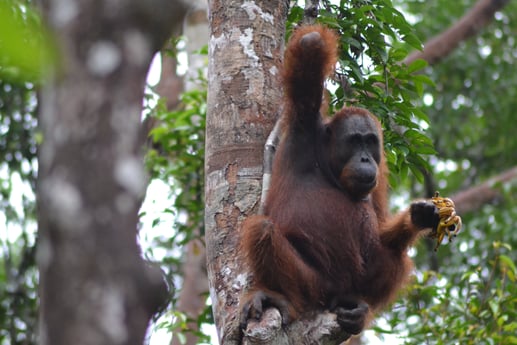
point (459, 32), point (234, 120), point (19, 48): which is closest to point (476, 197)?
point (459, 32)

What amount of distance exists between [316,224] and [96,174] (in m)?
2.80

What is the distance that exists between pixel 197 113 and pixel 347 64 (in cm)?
192

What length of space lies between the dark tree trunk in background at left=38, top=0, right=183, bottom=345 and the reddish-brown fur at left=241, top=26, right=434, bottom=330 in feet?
7.20

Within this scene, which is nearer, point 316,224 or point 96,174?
point 96,174

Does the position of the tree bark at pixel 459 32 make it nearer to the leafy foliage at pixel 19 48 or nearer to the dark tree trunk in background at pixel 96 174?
the dark tree trunk in background at pixel 96 174

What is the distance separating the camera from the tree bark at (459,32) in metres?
10.3

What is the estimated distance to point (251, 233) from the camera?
390 centimetres

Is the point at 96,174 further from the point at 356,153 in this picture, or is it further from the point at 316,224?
the point at 356,153

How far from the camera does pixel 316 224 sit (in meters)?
4.45

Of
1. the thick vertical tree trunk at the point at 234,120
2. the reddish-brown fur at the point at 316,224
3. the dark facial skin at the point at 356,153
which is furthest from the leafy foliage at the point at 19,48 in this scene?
the dark facial skin at the point at 356,153

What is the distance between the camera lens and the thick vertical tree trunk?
3.85m

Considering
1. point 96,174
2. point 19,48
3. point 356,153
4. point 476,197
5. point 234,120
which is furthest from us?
point 476,197

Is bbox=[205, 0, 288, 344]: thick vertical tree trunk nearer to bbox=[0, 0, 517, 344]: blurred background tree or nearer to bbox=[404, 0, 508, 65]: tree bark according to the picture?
bbox=[0, 0, 517, 344]: blurred background tree

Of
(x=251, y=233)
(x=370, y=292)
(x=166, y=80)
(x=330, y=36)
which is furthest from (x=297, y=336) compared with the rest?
(x=166, y=80)
